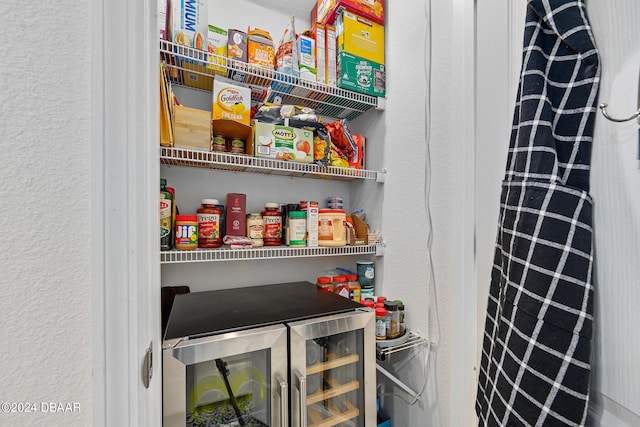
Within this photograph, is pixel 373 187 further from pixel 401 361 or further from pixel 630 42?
pixel 630 42

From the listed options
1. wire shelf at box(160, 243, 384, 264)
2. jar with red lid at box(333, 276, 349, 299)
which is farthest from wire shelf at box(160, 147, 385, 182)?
jar with red lid at box(333, 276, 349, 299)

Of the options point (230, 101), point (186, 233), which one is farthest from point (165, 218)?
point (230, 101)

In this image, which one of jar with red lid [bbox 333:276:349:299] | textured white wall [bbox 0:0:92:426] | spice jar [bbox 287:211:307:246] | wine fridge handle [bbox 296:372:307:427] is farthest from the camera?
jar with red lid [bbox 333:276:349:299]

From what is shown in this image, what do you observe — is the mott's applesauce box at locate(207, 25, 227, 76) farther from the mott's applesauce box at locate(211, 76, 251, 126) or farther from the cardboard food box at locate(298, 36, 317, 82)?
the cardboard food box at locate(298, 36, 317, 82)

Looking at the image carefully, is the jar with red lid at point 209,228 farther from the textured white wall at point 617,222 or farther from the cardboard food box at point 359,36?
the textured white wall at point 617,222

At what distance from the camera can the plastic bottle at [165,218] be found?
101 cm

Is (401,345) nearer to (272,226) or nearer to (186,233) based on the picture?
(272,226)

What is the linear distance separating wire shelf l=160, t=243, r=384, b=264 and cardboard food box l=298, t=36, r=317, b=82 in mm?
808

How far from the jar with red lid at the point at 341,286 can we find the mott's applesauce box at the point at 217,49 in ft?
3.61

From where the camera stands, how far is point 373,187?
1.51 m

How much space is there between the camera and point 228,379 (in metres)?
0.82

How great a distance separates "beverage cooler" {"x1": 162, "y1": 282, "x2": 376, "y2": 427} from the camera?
2.43ft

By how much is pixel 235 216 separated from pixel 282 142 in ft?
1.29

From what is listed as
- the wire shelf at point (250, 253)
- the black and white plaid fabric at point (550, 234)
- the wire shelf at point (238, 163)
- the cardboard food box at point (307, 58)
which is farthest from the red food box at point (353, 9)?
the wire shelf at point (250, 253)
